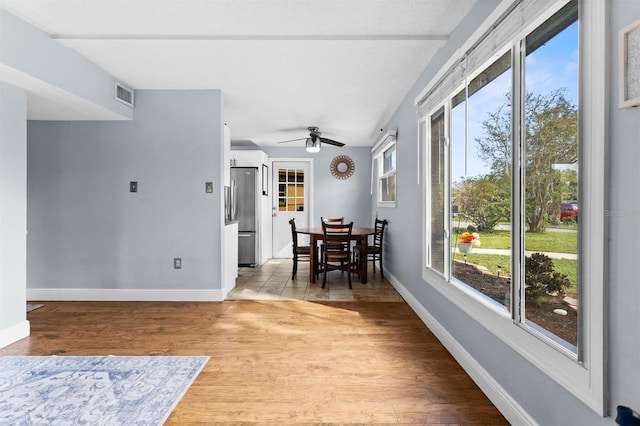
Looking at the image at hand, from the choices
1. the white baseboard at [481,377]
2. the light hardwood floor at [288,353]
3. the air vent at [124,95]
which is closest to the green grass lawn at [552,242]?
the white baseboard at [481,377]

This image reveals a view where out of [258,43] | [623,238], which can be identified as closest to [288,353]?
[623,238]

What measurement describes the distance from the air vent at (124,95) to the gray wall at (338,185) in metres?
3.42

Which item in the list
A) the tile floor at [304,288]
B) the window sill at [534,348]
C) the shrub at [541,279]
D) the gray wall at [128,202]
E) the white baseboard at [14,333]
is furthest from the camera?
the tile floor at [304,288]

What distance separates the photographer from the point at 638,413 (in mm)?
1021

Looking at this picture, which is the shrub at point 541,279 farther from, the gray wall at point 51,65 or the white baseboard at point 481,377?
the gray wall at point 51,65

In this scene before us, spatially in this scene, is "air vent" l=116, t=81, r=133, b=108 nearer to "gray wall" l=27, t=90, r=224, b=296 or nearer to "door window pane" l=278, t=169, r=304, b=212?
"gray wall" l=27, t=90, r=224, b=296

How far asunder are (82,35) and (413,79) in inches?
114

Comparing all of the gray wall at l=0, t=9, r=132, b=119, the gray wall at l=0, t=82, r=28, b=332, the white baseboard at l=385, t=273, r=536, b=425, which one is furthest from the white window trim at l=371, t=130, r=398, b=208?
the gray wall at l=0, t=82, r=28, b=332

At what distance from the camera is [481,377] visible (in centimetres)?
201

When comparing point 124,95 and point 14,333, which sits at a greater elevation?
point 124,95

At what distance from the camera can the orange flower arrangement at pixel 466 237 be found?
8.22 feet

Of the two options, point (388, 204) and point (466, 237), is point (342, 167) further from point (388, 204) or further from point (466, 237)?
point (466, 237)

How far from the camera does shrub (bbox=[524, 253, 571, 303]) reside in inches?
59.4

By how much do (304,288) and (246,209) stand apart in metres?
2.20
